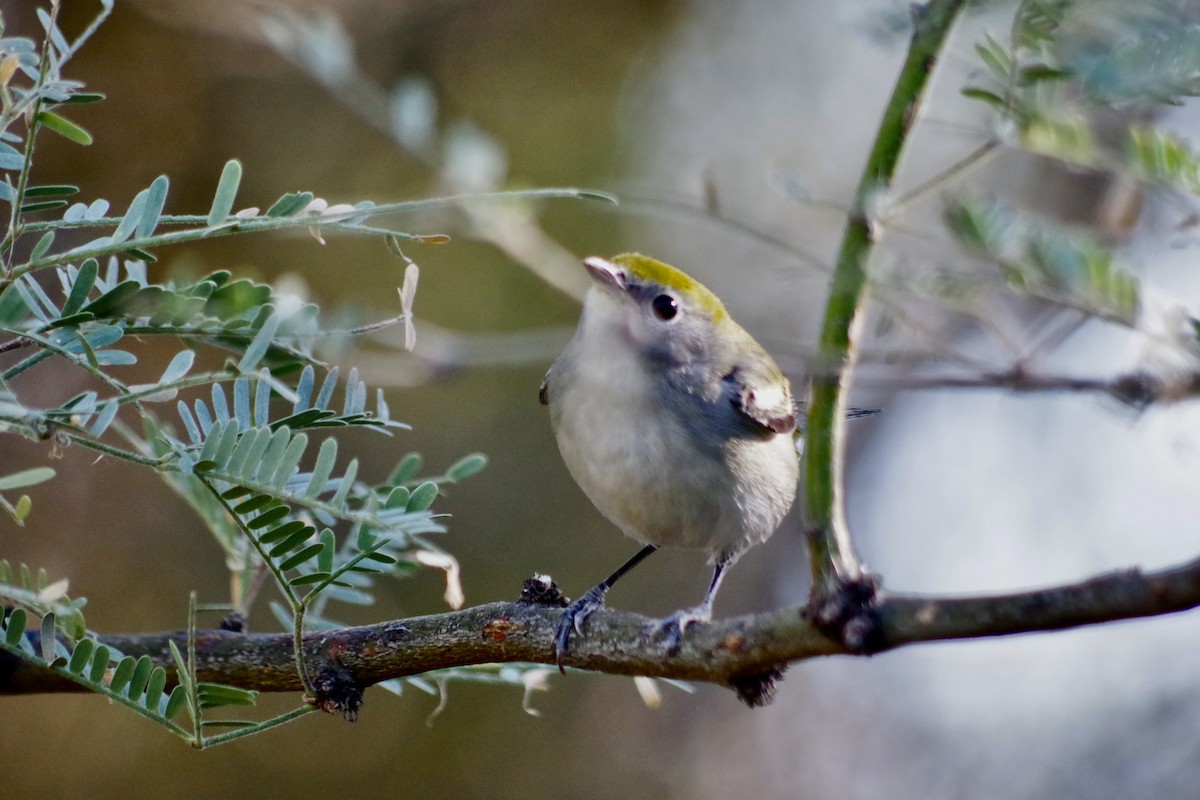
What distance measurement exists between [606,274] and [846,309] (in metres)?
1.77

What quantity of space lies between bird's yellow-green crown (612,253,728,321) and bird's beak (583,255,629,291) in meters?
0.04

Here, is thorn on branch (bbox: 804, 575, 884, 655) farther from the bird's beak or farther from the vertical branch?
the bird's beak

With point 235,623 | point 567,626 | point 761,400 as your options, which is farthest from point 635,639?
point 761,400

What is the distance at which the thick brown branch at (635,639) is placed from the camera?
935 millimetres

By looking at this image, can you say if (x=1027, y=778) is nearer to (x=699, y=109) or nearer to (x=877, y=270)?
(x=699, y=109)

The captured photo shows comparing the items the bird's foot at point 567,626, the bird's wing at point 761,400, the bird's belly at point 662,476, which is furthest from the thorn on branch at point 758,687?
the bird's wing at point 761,400

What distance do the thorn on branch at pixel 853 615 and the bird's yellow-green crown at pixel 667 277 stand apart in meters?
2.02

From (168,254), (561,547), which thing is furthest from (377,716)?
(168,254)

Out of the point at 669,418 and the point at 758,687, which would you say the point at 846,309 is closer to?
the point at 758,687

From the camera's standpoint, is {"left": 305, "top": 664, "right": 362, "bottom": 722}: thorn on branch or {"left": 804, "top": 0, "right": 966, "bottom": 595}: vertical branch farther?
{"left": 305, "top": 664, "right": 362, "bottom": 722}: thorn on branch

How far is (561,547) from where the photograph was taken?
6.38 meters

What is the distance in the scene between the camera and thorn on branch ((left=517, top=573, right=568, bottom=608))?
1.78m

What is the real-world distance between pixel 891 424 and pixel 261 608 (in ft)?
12.2

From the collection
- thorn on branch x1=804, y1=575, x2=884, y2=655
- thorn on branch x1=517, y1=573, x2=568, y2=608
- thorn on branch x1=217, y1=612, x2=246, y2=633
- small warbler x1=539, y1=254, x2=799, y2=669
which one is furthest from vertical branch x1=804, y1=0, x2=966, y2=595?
small warbler x1=539, y1=254, x2=799, y2=669
